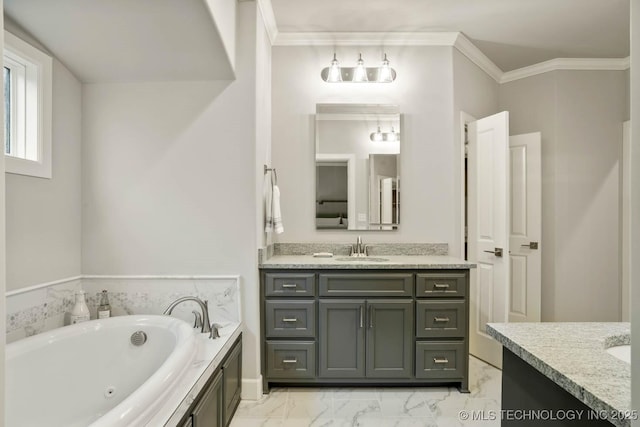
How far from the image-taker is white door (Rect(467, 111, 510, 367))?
265cm

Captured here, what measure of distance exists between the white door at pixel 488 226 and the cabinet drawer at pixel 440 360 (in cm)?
55

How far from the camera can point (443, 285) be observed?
7.82ft

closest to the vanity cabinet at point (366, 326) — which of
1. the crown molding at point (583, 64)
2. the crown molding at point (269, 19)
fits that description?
the crown molding at point (269, 19)

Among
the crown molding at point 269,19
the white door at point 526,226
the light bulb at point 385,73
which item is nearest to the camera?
the crown molding at point 269,19

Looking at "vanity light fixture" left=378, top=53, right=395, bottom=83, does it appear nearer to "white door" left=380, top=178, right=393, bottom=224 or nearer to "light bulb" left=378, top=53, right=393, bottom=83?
"light bulb" left=378, top=53, right=393, bottom=83

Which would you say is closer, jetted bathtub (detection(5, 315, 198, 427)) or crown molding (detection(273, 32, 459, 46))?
jetted bathtub (detection(5, 315, 198, 427))

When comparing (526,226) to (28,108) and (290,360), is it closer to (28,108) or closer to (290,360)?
(290,360)

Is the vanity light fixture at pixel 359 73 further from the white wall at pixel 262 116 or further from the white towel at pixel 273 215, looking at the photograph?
the white towel at pixel 273 215

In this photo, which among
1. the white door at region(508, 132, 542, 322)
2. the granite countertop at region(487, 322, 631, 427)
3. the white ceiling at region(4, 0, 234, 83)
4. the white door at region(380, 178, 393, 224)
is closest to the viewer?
the granite countertop at region(487, 322, 631, 427)

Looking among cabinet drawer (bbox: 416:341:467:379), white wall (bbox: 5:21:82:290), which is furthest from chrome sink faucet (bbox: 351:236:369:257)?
white wall (bbox: 5:21:82:290)

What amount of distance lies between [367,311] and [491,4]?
2.40 metres

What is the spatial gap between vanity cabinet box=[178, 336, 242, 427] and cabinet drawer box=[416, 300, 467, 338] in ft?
4.07

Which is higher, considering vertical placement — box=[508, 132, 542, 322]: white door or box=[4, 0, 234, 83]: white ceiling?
box=[4, 0, 234, 83]: white ceiling

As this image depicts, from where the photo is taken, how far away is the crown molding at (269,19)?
2439 mm
